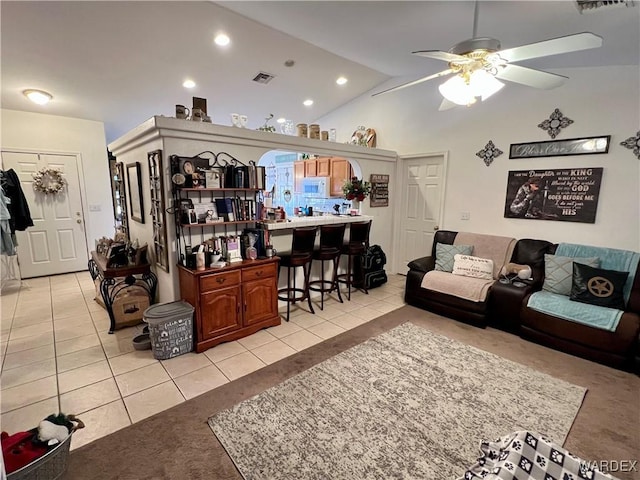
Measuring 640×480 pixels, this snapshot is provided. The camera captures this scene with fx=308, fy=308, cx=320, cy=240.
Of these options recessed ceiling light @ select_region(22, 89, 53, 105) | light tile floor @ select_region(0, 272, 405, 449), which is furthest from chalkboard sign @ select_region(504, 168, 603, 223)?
recessed ceiling light @ select_region(22, 89, 53, 105)

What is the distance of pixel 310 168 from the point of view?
652 cm

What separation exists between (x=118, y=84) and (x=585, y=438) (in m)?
5.88

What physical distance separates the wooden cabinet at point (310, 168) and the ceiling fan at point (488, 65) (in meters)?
4.23

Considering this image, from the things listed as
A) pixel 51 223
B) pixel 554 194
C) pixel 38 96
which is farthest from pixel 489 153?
pixel 51 223

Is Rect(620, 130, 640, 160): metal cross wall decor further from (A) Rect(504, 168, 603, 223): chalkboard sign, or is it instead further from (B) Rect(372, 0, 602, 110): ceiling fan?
(B) Rect(372, 0, 602, 110): ceiling fan

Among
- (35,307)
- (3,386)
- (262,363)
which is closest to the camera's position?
(3,386)

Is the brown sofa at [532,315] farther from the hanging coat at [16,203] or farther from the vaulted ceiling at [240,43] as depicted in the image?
the hanging coat at [16,203]

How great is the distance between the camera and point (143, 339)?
9.87ft

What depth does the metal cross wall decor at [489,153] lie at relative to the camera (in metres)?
4.11

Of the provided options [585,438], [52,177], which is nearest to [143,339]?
[585,438]

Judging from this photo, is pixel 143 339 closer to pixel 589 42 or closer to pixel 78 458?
pixel 78 458

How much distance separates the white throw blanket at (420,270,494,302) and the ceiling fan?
2.09 metres

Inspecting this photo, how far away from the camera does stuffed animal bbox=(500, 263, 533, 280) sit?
11.4 feet

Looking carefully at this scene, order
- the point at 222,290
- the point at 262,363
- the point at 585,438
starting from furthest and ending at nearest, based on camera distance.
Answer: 1. the point at 222,290
2. the point at 262,363
3. the point at 585,438
